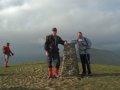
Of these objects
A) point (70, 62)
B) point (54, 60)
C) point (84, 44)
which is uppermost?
point (84, 44)

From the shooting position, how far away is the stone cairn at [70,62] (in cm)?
2864

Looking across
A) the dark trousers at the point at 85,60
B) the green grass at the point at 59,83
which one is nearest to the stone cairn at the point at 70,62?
the dark trousers at the point at 85,60

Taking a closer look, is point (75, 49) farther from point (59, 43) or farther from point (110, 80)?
point (110, 80)

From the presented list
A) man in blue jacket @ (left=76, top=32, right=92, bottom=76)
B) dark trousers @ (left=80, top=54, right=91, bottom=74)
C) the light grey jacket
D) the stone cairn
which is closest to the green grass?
dark trousers @ (left=80, top=54, right=91, bottom=74)

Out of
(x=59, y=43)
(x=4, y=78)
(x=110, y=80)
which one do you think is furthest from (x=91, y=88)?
(x=4, y=78)

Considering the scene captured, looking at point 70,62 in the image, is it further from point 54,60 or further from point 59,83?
point 59,83

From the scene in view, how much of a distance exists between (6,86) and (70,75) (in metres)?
4.82

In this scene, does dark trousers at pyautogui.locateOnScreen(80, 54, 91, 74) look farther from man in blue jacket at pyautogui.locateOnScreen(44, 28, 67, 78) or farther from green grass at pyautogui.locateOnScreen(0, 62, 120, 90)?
man in blue jacket at pyautogui.locateOnScreen(44, 28, 67, 78)

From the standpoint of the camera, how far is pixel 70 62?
1150 inches

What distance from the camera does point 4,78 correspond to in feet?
94.8

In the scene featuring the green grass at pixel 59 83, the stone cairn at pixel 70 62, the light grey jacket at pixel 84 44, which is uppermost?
the light grey jacket at pixel 84 44

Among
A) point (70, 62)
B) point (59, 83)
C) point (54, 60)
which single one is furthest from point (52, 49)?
point (59, 83)

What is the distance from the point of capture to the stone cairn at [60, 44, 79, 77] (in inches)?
1128

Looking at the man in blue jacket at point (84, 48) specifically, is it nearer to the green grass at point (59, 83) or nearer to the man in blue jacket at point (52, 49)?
the green grass at point (59, 83)
